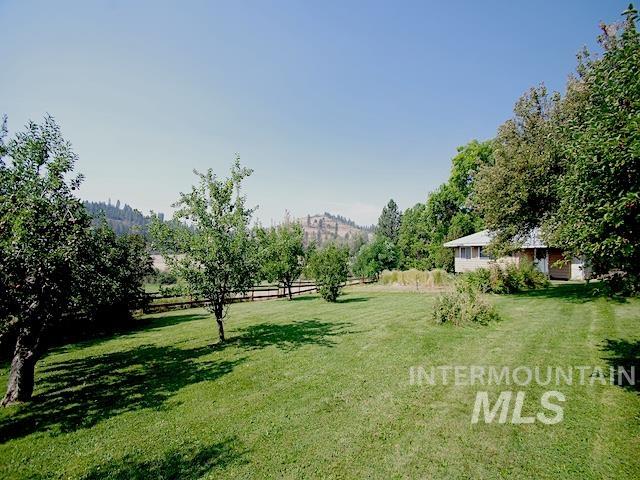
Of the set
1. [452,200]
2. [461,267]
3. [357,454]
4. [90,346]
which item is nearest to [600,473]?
[357,454]

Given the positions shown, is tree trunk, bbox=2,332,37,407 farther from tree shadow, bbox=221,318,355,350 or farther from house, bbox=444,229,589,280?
house, bbox=444,229,589,280

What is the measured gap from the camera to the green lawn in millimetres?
4895

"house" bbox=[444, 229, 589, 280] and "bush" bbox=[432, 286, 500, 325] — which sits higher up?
"house" bbox=[444, 229, 589, 280]

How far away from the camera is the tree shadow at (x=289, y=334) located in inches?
471

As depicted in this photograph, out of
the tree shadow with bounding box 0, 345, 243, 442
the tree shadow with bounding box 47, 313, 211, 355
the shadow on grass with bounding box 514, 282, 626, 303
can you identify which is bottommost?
the tree shadow with bounding box 47, 313, 211, 355

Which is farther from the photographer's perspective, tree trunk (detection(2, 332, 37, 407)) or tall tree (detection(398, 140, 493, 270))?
tall tree (detection(398, 140, 493, 270))

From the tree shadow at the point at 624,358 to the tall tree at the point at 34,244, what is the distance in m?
13.7

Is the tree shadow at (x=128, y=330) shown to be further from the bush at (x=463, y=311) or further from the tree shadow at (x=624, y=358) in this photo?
the tree shadow at (x=624, y=358)

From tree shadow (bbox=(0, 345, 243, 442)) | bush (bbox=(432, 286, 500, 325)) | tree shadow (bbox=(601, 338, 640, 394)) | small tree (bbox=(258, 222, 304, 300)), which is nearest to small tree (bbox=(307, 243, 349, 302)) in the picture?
small tree (bbox=(258, 222, 304, 300))

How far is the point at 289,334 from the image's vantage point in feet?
44.2

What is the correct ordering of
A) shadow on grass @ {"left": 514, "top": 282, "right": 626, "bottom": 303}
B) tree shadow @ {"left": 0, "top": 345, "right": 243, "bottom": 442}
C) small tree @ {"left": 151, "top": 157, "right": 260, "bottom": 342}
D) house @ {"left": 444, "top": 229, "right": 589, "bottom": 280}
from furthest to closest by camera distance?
house @ {"left": 444, "top": 229, "right": 589, "bottom": 280}, shadow on grass @ {"left": 514, "top": 282, "right": 626, "bottom": 303}, small tree @ {"left": 151, "top": 157, "right": 260, "bottom": 342}, tree shadow @ {"left": 0, "top": 345, "right": 243, "bottom": 442}

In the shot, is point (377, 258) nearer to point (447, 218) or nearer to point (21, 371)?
point (447, 218)

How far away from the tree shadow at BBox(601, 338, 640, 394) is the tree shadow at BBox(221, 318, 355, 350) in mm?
7926

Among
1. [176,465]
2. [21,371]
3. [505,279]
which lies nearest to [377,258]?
[505,279]
